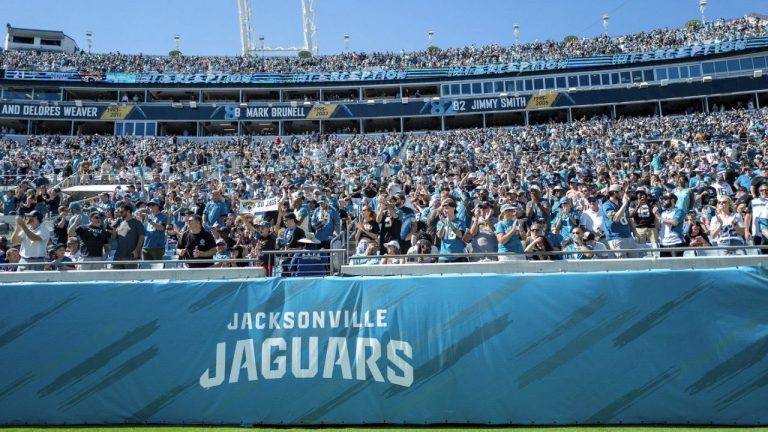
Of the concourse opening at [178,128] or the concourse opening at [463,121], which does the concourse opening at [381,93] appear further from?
the concourse opening at [178,128]

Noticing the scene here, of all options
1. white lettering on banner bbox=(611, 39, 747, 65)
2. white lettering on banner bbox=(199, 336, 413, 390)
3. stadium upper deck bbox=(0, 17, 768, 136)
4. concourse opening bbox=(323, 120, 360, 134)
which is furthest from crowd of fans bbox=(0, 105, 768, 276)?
concourse opening bbox=(323, 120, 360, 134)

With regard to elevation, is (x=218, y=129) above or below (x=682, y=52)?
below

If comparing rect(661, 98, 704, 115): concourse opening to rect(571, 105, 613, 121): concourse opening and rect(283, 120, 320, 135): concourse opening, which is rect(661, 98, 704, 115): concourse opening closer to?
rect(571, 105, 613, 121): concourse opening

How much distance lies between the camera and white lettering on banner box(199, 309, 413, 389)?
5.21 metres

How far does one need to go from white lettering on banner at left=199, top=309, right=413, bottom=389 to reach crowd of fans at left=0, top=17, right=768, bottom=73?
147 ft

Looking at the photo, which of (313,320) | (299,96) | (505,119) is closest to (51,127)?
(299,96)

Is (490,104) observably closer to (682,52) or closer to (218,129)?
(682,52)

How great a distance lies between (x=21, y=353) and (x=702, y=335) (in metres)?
6.73

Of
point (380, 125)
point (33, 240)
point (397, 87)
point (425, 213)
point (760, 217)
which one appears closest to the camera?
point (760, 217)

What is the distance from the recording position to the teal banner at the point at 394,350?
497 centimetres

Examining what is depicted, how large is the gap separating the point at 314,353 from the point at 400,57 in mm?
48775

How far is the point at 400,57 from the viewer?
167 feet

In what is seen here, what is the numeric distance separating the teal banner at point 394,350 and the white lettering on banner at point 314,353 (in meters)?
0.01

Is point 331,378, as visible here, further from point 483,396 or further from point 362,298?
point 483,396
